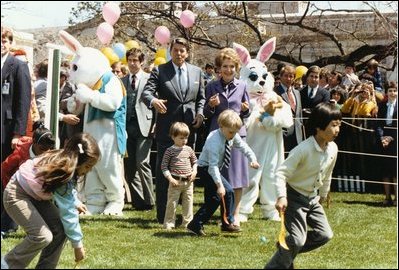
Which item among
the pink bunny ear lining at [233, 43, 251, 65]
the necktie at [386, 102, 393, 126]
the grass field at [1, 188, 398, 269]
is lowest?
the grass field at [1, 188, 398, 269]

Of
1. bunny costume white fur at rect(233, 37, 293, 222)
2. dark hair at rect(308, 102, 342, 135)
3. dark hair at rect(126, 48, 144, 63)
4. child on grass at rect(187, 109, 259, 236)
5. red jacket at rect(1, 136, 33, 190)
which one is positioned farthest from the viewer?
dark hair at rect(126, 48, 144, 63)

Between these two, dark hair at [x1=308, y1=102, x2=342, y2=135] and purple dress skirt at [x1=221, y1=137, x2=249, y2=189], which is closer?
dark hair at [x1=308, y1=102, x2=342, y2=135]

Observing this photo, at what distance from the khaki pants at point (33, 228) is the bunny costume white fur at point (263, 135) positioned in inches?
135

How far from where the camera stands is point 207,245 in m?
7.14

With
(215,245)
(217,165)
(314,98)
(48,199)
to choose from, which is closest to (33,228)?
(48,199)

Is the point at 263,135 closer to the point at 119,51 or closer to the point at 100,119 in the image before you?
the point at 100,119

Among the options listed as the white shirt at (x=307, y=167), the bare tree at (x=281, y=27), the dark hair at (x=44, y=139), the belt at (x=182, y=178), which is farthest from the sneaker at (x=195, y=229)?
the bare tree at (x=281, y=27)

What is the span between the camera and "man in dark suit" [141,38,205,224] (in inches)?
327

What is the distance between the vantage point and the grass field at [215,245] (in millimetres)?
6258

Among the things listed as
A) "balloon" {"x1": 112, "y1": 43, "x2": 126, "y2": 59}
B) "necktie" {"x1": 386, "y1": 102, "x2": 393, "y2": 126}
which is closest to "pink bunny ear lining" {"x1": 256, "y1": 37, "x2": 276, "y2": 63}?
"necktie" {"x1": 386, "y1": 102, "x2": 393, "y2": 126}

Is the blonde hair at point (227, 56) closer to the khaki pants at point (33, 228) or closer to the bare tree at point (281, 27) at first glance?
the khaki pants at point (33, 228)

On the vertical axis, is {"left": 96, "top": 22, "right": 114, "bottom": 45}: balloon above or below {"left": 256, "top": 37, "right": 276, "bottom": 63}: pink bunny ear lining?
above

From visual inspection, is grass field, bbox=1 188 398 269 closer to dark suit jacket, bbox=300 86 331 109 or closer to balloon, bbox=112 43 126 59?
dark suit jacket, bbox=300 86 331 109

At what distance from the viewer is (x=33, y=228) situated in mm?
5469
